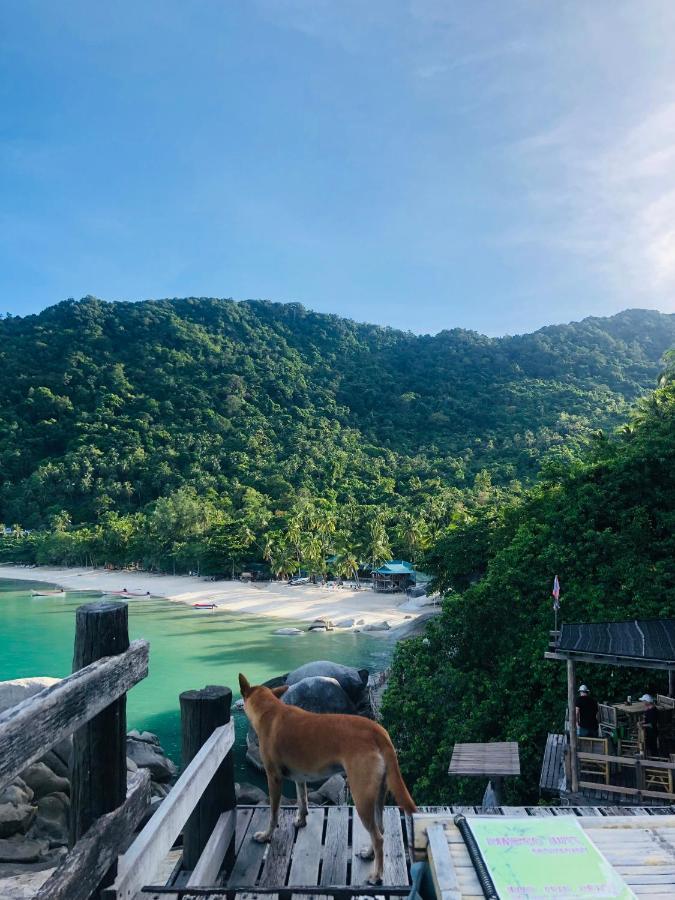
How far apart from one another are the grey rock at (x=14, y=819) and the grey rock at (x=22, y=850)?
0.75 feet

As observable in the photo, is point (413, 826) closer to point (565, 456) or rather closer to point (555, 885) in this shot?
point (555, 885)

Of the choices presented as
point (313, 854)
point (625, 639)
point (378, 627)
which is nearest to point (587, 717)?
point (625, 639)

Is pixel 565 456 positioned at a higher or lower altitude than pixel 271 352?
lower

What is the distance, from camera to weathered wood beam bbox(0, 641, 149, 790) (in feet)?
5.33

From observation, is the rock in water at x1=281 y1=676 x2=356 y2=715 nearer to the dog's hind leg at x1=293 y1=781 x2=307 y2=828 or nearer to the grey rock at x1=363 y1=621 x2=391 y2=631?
the dog's hind leg at x1=293 y1=781 x2=307 y2=828

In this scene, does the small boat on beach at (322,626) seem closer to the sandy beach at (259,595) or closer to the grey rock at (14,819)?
the sandy beach at (259,595)

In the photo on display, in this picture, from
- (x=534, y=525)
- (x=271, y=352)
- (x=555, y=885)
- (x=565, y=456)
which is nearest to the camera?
(x=555, y=885)

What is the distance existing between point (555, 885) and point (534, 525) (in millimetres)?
14400

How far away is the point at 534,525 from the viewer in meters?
16.0

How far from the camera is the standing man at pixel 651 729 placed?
8914 millimetres

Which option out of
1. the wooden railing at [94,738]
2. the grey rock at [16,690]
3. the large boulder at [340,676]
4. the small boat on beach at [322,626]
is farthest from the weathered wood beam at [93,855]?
the small boat on beach at [322,626]

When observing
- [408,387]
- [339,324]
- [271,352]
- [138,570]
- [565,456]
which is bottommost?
[138,570]

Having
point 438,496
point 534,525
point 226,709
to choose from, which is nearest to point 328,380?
point 438,496

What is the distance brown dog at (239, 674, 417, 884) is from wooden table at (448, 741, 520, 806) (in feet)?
18.8
